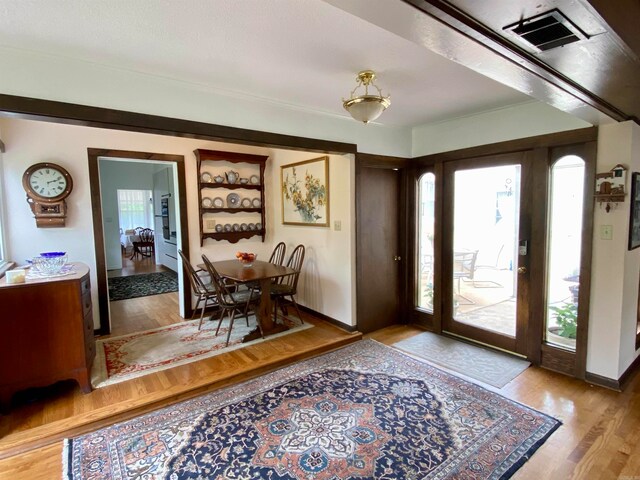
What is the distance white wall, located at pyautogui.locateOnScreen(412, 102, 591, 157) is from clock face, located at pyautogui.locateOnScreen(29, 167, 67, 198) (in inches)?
163

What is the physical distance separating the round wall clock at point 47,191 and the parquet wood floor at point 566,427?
2157 mm

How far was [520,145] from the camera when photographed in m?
3.19

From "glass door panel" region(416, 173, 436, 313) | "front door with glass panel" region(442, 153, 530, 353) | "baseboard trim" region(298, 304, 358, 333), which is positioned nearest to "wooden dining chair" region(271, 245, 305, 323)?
Result: "baseboard trim" region(298, 304, 358, 333)

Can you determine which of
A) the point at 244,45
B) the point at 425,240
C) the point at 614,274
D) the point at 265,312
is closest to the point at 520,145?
the point at 614,274

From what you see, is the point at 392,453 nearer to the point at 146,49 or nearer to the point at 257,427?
the point at 257,427

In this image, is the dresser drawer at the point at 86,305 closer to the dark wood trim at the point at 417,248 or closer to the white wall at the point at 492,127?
the dark wood trim at the point at 417,248

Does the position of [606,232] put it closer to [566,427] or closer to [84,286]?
[566,427]

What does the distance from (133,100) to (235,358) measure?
2.42 meters

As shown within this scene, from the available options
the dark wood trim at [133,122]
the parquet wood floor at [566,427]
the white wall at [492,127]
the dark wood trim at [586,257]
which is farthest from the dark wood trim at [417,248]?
the dark wood trim at [133,122]

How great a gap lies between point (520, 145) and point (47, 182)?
4920 mm

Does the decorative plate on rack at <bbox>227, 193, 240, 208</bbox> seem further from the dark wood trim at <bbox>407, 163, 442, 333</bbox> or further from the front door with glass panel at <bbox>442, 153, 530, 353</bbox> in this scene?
the front door with glass panel at <bbox>442, 153, 530, 353</bbox>

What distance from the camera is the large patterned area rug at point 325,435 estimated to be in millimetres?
1946

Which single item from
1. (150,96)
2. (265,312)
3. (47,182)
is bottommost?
(265,312)

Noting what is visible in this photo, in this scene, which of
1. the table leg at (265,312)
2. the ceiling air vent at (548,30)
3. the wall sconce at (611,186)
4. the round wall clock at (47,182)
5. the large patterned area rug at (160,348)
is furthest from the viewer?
the table leg at (265,312)
